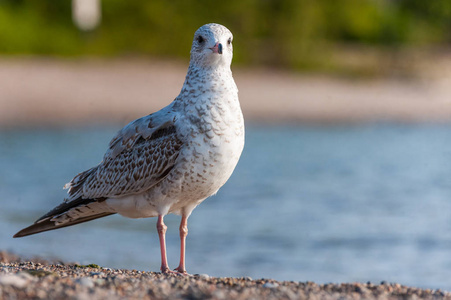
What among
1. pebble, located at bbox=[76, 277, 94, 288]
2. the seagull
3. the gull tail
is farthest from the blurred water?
pebble, located at bbox=[76, 277, 94, 288]

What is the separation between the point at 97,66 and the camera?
2409 cm

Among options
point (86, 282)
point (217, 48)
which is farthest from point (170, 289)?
point (217, 48)

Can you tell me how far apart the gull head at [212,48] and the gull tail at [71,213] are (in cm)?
131

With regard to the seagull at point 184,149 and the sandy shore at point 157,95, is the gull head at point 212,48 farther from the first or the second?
the sandy shore at point 157,95

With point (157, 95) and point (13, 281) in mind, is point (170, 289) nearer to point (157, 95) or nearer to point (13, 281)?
point (13, 281)

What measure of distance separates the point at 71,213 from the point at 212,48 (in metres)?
1.71

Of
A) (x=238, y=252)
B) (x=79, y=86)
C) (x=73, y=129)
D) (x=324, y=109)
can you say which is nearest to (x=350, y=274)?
(x=238, y=252)

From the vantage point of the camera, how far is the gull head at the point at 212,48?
5121 millimetres

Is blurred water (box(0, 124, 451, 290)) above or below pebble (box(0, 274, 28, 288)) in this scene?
above

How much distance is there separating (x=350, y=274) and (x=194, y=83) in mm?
3335

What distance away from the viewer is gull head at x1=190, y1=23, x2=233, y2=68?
5121mm

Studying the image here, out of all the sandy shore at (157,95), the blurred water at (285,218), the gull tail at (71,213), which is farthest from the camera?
the sandy shore at (157,95)

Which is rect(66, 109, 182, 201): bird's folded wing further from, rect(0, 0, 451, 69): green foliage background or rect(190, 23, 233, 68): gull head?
rect(0, 0, 451, 69): green foliage background

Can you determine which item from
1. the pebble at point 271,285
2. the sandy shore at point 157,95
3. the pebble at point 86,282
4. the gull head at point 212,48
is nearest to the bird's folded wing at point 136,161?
the gull head at point 212,48
